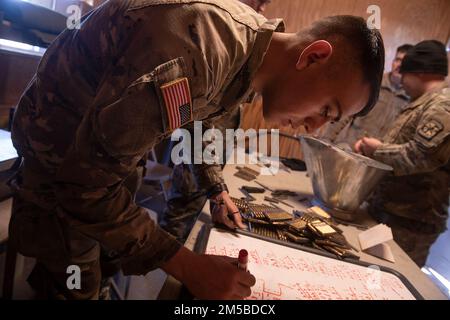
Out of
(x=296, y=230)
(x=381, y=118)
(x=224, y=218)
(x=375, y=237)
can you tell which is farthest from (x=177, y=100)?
(x=381, y=118)

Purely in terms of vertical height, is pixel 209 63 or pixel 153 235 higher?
pixel 209 63

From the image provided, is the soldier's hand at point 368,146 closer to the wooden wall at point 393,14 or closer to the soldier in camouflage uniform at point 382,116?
the soldier in camouflage uniform at point 382,116

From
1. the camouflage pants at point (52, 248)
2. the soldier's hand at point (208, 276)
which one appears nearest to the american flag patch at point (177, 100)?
the soldier's hand at point (208, 276)

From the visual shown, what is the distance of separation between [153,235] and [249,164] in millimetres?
1149

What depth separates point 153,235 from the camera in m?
0.57

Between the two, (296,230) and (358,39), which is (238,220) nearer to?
(296,230)

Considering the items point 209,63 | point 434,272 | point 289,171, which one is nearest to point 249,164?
point 289,171

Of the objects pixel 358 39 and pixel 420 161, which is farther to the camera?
pixel 420 161

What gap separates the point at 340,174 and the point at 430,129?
0.49m

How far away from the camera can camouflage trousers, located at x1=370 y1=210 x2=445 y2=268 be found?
4.86 feet

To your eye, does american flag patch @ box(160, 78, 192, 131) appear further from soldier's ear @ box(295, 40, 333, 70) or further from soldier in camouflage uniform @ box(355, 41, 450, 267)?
soldier in camouflage uniform @ box(355, 41, 450, 267)

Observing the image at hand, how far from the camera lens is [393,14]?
2.78 m

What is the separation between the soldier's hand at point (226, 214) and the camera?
85cm
